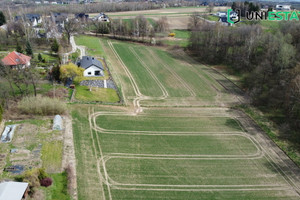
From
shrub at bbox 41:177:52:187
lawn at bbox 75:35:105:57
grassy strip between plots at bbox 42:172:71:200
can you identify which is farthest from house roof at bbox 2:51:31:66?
shrub at bbox 41:177:52:187

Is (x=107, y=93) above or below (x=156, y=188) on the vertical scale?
above

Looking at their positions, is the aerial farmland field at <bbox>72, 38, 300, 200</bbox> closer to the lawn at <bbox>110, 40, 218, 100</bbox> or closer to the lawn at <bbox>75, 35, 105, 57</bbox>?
the lawn at <bbox>110, 40, 218, 100</bbox>

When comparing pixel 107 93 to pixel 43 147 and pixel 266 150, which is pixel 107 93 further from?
pixel 266 150

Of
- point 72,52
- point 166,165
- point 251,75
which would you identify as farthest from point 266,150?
point 72,52

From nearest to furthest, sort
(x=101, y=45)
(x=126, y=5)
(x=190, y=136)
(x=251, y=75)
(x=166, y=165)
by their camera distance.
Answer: (x=166, y=165), (x=190, y=136), (x=251, y=75), (x=101, y=45), (x=126, y=5)

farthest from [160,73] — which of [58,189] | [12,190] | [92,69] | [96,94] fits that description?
[12,190]

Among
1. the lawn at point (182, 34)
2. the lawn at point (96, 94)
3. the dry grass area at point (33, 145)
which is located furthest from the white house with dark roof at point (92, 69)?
the lawn at point (182, 34)

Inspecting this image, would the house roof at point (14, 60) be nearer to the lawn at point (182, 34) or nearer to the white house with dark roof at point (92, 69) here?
the white house with dark roof at point (92, 69)
